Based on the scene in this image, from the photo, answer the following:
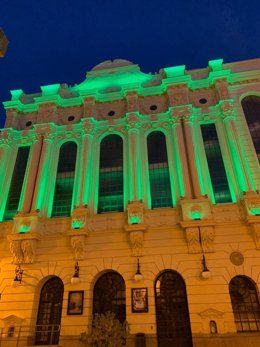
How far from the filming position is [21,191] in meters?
21.5

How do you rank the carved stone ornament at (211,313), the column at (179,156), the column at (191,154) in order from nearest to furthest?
the carved stone ornament at (211,313) → the column at (191,154) → the column at (179,156)

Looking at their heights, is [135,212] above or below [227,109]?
below

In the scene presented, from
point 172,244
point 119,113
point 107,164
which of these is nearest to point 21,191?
point 107,164

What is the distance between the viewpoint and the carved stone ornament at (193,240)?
663 inches

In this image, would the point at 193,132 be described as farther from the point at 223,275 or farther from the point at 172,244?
the point at 223,275

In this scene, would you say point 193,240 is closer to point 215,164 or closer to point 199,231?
point 199,231

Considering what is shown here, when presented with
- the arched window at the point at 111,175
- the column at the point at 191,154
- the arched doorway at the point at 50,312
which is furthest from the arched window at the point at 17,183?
the column at the point at 191,154

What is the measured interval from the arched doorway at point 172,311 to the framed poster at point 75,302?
179 inches

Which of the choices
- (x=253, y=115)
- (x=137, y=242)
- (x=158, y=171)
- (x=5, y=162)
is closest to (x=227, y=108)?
(x=253, y=115)

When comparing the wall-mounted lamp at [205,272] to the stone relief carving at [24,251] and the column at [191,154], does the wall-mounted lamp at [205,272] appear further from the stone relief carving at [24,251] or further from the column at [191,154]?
the stone relief carving at [24,251]

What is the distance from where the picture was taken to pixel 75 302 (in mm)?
16453

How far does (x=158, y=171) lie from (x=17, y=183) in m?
11.5

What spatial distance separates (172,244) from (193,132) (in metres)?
9.21

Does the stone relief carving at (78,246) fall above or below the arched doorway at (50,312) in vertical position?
above
